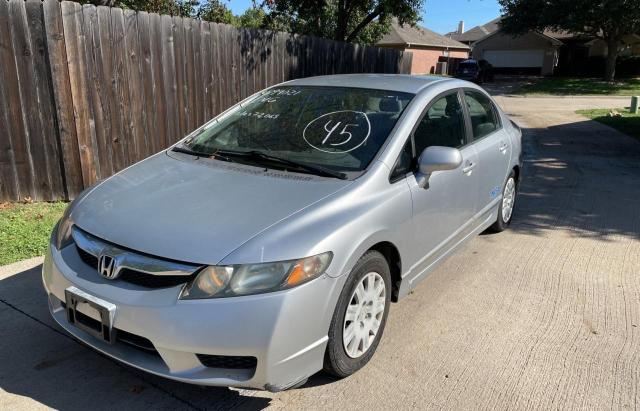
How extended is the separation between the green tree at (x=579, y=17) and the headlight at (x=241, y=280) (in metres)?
31.5

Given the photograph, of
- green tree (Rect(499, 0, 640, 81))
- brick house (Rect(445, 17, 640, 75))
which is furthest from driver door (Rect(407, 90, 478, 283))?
brick house (Rect(445, 17, 640, 75))

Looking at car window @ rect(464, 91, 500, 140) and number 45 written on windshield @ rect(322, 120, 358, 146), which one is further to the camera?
car window @ rect(464, 91, 500, 140)

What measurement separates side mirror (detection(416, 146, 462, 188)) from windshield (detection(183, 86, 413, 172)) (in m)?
0.28

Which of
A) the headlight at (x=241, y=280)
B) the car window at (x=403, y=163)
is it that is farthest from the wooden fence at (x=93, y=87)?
the headlight at (x=241, y=280)

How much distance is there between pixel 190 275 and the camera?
244 centimetres

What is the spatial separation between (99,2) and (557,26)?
31227 millimetres

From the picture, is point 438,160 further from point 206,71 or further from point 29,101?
point 206,71

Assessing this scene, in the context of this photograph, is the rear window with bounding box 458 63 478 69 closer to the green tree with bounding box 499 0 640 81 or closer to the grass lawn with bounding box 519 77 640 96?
the green tree with bounding box 499 0 640 81

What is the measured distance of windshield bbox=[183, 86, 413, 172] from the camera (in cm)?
339

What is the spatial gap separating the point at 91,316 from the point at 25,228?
9.60 ft

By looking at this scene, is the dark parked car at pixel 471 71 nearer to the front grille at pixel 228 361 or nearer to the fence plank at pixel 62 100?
the fence plank at pixel 62 100

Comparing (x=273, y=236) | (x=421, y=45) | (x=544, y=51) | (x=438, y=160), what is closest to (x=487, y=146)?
(x=438, y=160)

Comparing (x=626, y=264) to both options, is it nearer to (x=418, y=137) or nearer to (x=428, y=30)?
(x=418, y=137)

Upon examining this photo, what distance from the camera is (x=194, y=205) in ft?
9.35
